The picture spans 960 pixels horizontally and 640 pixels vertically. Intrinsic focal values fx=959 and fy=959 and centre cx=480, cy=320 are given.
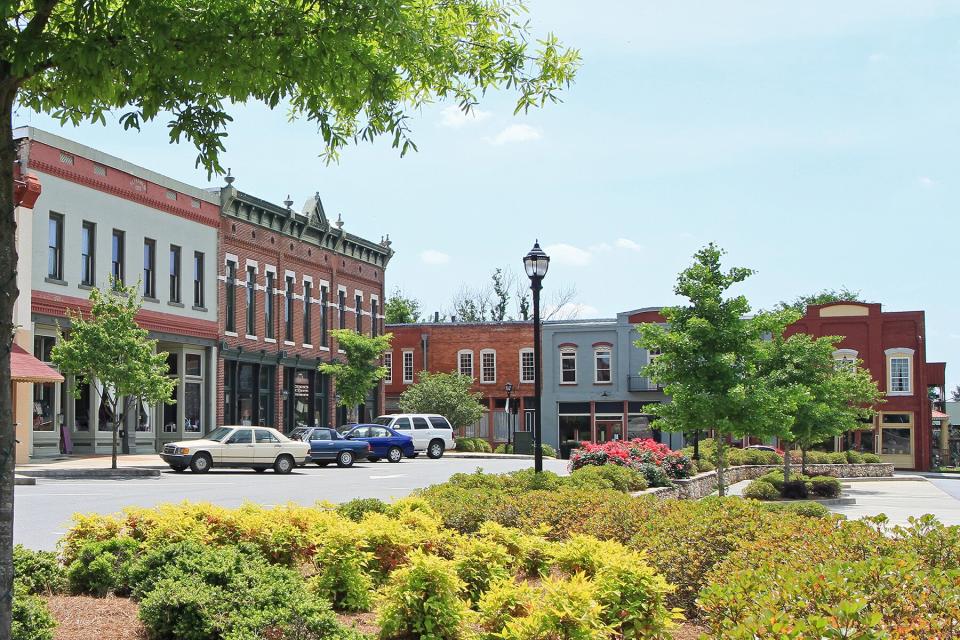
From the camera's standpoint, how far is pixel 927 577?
561 centimetres

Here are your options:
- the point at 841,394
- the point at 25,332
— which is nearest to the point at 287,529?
the point at 25,332

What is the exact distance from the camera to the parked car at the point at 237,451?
28.2 meters

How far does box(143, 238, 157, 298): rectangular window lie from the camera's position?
35969 millimetres

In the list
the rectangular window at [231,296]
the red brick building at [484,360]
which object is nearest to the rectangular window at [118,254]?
the rectangular window at [231,296]

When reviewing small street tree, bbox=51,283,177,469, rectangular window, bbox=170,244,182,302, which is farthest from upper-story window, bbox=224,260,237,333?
small street tree, bbox=51,283,177,469

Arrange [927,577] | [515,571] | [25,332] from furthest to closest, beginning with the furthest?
1. [25,332]
2. [515,571]
3. [927,577]

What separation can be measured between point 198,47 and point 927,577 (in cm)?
512

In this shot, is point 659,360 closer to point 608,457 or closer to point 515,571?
point 608,457

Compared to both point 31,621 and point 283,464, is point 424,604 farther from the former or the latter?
point 283,464

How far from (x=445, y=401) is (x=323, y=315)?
8.80 meters

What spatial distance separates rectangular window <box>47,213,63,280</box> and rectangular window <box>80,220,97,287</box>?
0.96 m

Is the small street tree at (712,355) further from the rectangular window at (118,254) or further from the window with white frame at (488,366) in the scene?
the window with white frame at (488,366)

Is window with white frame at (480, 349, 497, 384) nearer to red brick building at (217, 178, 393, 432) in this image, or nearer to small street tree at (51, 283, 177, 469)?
red brick building at (217, 178, 393, 432)

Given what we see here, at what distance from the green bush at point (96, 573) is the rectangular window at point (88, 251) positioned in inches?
1047
